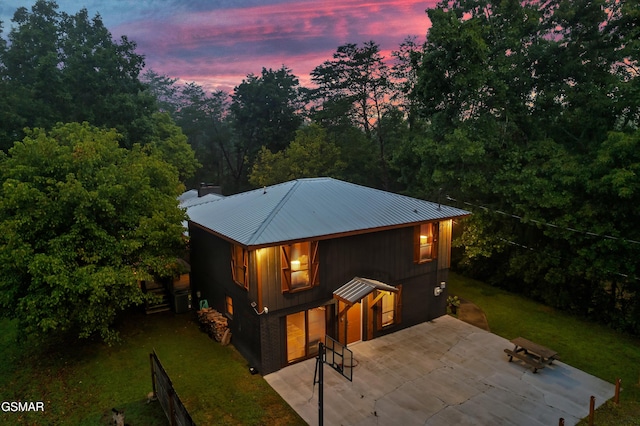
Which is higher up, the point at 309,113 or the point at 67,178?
the point at 309,113

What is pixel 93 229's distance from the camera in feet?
36.4

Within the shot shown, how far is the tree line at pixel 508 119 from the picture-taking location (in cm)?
1411

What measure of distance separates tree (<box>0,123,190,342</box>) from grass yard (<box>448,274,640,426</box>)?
510 inches

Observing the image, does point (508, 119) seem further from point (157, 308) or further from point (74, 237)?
point (74, 237)

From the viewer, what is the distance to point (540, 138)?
59.5ft

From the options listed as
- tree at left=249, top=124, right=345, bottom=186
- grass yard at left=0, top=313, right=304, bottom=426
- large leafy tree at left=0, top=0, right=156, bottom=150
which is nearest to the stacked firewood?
grass yard at left=0, top=313, right=304, bottom=426

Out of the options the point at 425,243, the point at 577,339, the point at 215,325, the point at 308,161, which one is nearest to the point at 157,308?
the point at 215,325

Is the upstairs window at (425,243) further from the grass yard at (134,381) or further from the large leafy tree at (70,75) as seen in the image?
the large leafy tree at (70,75)

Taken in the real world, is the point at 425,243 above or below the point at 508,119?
below

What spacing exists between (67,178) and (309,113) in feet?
98.8

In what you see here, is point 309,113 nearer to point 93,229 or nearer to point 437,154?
point 437,154

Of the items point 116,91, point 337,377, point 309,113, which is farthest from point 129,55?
point 337,377

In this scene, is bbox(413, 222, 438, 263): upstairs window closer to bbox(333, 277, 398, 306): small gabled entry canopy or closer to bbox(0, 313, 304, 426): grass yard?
bbox(333, 277, 398, 306): small gabled entry canopy

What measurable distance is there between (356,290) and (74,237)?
8567mm
